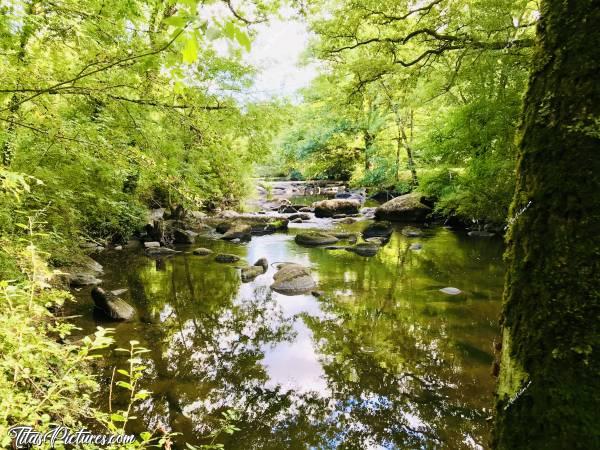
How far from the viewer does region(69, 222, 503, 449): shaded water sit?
157 inches

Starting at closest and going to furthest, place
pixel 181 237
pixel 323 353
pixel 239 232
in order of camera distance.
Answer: pixel 323 353 < pixel 181 237 < pixel 239 232

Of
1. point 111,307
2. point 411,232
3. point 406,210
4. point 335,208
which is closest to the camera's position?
point 111,307

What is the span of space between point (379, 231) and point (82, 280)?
10652 millimetres

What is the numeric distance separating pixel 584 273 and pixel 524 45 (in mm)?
7559

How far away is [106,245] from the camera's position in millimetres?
12008

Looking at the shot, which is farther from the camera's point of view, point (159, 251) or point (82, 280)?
point (159, 251)

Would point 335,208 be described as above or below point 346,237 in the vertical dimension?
above

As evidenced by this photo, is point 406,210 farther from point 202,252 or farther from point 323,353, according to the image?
point 323,353

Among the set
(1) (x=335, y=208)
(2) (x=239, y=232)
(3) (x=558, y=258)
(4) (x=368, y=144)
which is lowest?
(2) (x=239, y=232)

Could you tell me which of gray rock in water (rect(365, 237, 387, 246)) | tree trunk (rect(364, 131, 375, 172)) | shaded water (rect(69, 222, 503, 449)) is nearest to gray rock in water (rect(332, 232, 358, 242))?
gray rock in water (rect(365, 237, 387, 246))

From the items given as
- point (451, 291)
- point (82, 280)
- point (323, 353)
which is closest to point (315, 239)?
point (451, 291)

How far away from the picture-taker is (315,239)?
13.1 m

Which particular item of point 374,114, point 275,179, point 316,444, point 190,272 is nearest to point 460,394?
point 316,444

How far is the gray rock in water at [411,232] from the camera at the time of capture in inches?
572
